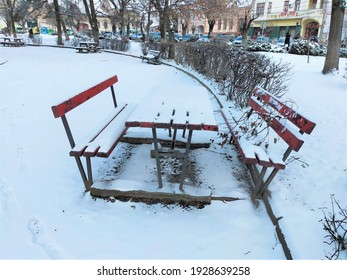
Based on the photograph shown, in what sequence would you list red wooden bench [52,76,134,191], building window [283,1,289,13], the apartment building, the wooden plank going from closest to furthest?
red wooden bench [52,76,134,191] < the wooden plank < the apartment building < building window [283,1,289,13]

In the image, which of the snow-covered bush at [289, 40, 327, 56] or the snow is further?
the snow-covered bush at [289, 40, 327, 56]

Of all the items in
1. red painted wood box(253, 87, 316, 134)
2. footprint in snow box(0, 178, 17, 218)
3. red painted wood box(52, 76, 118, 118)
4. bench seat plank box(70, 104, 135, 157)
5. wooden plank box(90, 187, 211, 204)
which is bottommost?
footprint in snow box(0, 178, 17, 218)

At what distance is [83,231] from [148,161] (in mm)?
1293

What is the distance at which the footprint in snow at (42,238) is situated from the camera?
2.14 meters

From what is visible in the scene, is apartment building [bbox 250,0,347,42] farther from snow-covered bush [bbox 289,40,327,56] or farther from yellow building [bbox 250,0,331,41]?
snow-covered bush [bbox 289,40,327,56]

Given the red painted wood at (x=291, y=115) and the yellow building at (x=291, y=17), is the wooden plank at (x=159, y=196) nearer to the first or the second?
the red painted wood at (x=291, y=115)

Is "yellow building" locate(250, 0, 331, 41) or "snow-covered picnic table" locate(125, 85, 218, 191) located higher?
"yellow building" locate(250, 0, 331, 41)

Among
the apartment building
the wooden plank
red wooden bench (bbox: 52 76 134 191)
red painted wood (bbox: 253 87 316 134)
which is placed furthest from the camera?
the apartment building

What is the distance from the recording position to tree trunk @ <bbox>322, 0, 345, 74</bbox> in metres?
8.27

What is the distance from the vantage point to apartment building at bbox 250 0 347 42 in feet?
121

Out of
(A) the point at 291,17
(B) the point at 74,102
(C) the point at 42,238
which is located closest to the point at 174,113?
(B) the point at 74,102

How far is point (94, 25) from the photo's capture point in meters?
20.6

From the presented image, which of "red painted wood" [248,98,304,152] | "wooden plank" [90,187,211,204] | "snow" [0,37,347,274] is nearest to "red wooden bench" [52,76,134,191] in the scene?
"snow" [0,37,347,274]
